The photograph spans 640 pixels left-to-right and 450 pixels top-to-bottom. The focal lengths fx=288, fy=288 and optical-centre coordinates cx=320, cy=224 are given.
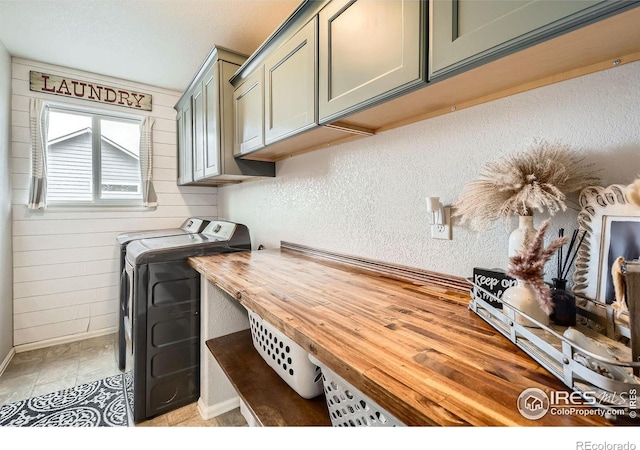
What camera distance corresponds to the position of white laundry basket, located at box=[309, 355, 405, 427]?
2.38ft

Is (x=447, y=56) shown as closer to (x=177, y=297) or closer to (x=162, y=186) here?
(x=177, y=297)

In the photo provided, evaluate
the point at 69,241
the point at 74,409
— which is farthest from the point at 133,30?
the point at 74,409

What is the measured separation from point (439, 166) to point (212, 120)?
1642 mm

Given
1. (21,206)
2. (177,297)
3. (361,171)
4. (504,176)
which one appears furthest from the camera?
(21,206)

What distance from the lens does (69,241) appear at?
2.71 meters

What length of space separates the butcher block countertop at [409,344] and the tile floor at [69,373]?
1.07 metres

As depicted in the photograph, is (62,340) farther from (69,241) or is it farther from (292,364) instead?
(292,364)

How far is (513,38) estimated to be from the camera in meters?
0.66

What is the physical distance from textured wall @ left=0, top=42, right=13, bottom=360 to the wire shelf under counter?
129 inches

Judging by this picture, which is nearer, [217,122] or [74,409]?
[74,409]

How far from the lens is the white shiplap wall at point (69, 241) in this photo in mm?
2504

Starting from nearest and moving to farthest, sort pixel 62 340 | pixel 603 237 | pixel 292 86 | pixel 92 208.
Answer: pixel 603 237
pixel 292 86
pixel 62 340
pixel 92 208
